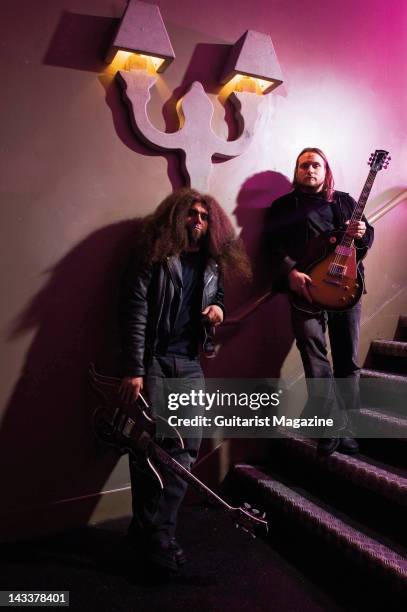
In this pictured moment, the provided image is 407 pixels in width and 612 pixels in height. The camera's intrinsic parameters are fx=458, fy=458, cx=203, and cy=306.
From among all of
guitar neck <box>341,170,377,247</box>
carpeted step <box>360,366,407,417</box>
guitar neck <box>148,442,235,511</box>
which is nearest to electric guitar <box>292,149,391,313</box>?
guitar neck <box>341,170,377,247</box>

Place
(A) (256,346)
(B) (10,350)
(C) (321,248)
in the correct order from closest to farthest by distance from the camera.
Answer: (B) (10,350)
(C) (321,248)
(A) (256,346)

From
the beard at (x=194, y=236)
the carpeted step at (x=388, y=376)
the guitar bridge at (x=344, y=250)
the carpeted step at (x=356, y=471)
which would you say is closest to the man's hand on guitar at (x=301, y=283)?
the guitar bridge at (x=344, y=250)

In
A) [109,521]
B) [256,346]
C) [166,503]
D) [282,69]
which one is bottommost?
[109,521]

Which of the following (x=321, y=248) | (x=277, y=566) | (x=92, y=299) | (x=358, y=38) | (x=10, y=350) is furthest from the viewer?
(x=358, y=38)

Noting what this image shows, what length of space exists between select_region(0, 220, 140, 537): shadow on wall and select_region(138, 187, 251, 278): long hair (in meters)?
0.22

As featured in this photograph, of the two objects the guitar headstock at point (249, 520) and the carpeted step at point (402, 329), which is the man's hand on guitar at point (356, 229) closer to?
the carpeted step at point (402, 329)

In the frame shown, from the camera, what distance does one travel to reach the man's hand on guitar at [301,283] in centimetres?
249

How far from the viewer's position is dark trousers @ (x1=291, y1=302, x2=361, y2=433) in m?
2.50

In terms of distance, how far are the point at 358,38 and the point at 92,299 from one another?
2.67 metres

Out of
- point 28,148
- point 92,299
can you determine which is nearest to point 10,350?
point 92,299

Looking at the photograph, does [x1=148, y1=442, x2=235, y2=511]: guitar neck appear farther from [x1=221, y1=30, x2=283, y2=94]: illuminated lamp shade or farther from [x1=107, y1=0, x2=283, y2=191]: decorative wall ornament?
[x1=221, y1=30, x2=283, y2=94]: illuminated lamp shade

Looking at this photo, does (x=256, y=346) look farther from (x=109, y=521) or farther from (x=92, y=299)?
(x=109, y=521)

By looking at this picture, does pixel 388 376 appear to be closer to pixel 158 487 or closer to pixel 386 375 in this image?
pixel 386 375

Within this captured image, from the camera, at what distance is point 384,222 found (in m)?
3.33
